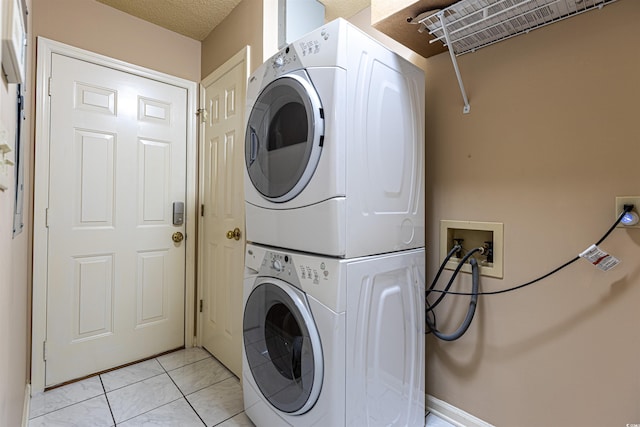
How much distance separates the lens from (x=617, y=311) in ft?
3.77

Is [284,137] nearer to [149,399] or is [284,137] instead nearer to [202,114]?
[202,114]

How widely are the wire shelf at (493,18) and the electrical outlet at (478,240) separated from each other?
839 millimetres

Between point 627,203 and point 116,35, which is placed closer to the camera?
point 627,203

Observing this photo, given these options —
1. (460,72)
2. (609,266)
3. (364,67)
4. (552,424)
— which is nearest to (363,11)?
(460,72)

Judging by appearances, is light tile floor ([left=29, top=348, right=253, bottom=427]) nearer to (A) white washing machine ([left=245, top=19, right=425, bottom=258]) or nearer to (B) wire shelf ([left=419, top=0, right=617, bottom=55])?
(A) white washing machine ([left=245, top=19, right=425, bottom=258])

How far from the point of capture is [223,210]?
2170 mm

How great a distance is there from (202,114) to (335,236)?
1815 millimetres

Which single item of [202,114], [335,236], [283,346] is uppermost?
[202,114]

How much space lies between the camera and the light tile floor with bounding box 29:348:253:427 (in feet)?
5.29

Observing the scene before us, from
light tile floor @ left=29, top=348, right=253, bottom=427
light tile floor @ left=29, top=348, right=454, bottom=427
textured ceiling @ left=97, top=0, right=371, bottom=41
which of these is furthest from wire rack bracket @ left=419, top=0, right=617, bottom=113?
light tile floor @ left=29, top=348, right=253, bottom=427

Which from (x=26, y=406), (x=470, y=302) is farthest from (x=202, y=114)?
(x=470, y=302)

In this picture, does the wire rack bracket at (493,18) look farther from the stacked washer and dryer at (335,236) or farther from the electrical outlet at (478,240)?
the electrical outlet at (478,240)

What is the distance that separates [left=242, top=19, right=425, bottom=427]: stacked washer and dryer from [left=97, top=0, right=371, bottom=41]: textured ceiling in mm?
826

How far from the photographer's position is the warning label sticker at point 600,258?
1139mm
